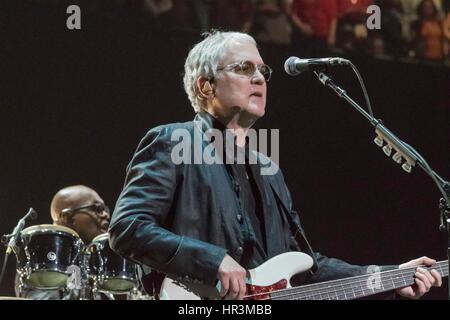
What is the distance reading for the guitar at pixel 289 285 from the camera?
91.2 inches

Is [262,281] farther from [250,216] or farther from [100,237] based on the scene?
[100,237]

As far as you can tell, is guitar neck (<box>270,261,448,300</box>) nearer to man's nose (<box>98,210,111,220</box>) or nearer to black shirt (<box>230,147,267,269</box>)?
black shirt (<box>230,147,267,269</box>)

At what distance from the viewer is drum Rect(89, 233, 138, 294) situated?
4.94 meters

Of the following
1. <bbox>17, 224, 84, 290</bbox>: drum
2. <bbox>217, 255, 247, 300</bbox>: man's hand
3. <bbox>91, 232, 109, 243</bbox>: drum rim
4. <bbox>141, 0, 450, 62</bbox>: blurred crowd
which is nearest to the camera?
<bbox>217, 255, 247, 300</bbox>: man's hand

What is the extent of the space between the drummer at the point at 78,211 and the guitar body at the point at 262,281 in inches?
105

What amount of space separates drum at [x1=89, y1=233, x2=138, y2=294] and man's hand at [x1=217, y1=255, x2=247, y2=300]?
2781 millimetres

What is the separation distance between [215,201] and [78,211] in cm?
275

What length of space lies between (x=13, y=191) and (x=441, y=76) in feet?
11.2

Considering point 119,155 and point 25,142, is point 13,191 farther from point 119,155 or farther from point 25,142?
point 119,155

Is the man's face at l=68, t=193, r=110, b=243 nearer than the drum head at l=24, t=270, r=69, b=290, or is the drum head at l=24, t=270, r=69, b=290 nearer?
the drum head at l=24, t=270, r=69, b=290

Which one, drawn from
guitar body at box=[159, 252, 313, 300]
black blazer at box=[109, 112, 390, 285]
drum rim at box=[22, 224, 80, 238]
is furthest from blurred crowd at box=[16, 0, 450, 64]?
guitar body at box=[159, 252, 313, 300]

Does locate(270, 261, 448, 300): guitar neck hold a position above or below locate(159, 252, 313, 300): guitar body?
below

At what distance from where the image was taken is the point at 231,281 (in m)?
2.25
